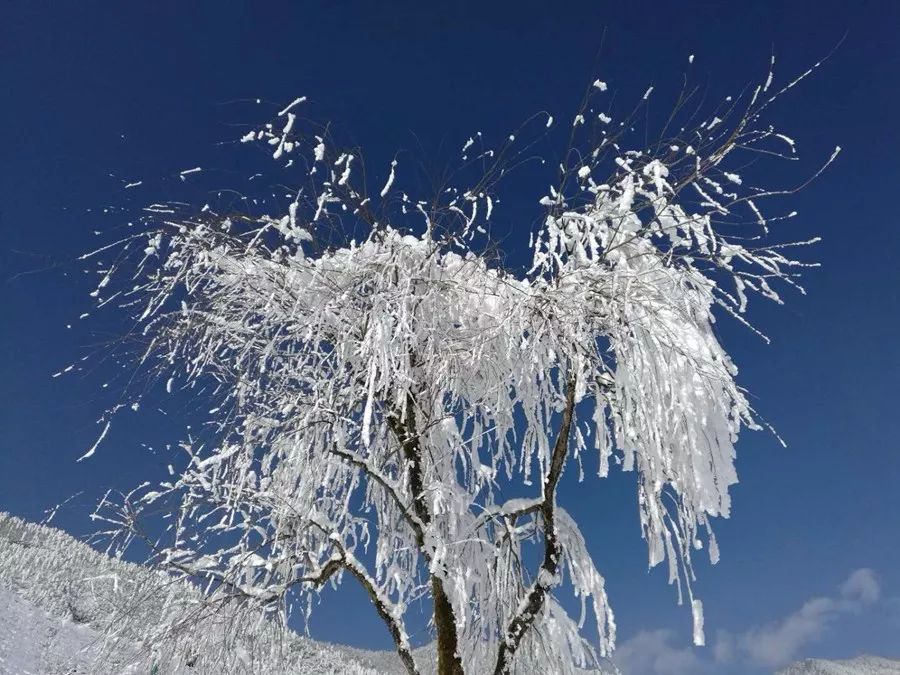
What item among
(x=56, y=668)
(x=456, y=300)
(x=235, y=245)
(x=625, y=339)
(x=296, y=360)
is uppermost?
(x=235, y=245)

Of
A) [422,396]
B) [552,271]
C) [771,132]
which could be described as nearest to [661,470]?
[552,271]

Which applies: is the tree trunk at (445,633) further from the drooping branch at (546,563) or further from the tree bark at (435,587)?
the drooping branch at (546,563)

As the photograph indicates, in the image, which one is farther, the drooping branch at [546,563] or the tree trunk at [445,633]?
the tree trunk at [445,633]

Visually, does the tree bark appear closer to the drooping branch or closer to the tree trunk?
the tree trunk

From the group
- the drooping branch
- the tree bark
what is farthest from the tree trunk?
the drooping branch

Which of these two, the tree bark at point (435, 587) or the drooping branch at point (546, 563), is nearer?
the drooping branch at point (546, 563)

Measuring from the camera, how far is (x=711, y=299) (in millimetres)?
3242

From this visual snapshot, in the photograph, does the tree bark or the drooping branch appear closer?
the drooping branch

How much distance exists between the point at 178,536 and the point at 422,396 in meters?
1.75

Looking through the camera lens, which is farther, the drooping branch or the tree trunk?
the tree trunk

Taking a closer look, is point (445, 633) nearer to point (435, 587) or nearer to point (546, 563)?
point (435, 587)

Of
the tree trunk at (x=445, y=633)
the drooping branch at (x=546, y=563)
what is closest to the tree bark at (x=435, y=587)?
the tree trunk at (x=445, y=633)

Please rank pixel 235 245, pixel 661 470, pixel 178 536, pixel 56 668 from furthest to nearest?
pixel 56 668, pixel 235 245, pixel 178 536, pixel 661 470

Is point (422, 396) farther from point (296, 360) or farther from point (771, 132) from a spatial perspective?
point (771, 132)
